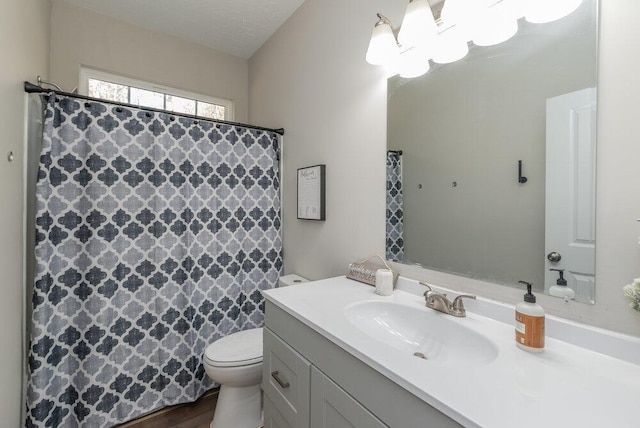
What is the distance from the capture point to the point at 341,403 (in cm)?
77

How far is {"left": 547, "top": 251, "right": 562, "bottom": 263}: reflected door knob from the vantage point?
2.75 feet

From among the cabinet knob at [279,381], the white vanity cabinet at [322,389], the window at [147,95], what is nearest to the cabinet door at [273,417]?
the white vanity cabinet at [322,389]

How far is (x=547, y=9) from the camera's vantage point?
838 millimetres

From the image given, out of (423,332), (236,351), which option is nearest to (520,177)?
(423,332)

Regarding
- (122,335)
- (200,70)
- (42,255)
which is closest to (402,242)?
(122,335)

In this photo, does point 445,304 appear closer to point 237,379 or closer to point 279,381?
point 279,381

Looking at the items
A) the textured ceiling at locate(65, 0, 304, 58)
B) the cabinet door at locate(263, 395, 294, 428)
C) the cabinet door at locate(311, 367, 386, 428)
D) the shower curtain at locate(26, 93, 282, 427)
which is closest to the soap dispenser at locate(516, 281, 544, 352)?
the cabinet door at locate(311, 367, 386, 428)

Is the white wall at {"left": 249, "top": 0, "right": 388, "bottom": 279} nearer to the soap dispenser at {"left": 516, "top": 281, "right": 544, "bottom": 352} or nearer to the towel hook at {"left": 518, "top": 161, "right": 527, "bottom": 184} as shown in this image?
the towel hook at {"left": 518, "top": 161, "right": 527, "bottom": 184}

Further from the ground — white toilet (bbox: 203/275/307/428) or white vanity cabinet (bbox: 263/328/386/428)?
white vanity cabinet (bbox: 263/328/386/428)

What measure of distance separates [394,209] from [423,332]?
0.54 meters

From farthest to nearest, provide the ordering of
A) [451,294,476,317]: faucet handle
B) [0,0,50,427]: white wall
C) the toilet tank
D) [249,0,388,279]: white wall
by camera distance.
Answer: the toilet tank, [249,0,388,279]: white wall, [0,0,50,427]: white wall, [451,294,476,317]: faucet handle

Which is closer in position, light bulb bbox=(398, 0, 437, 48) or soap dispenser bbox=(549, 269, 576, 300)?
soap dispenser bbox=(549, 269, 576, 300)

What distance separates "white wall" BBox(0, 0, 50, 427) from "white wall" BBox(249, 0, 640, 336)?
139 cm

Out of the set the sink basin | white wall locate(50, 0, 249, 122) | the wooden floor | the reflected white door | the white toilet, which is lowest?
the wooden floor
